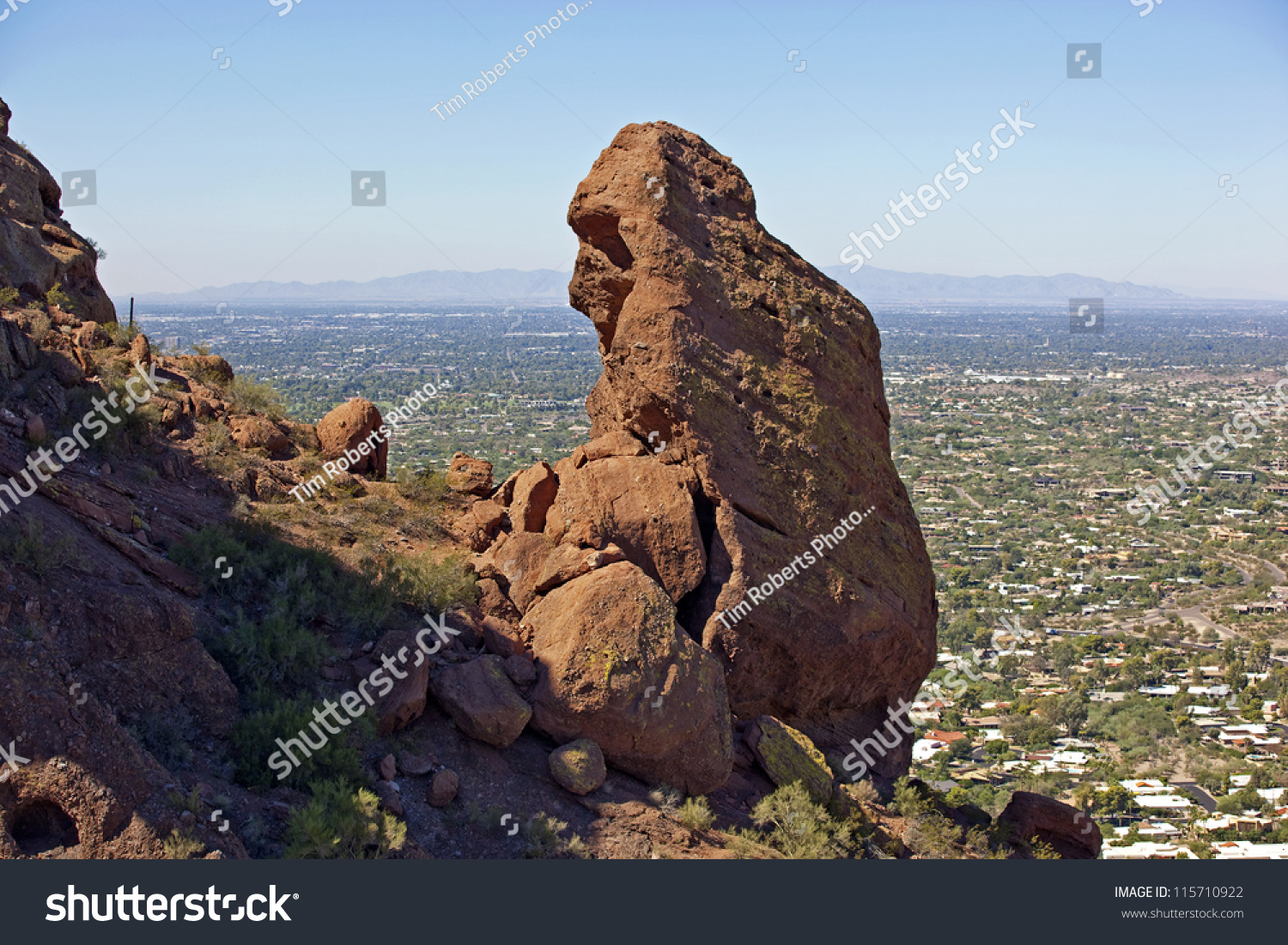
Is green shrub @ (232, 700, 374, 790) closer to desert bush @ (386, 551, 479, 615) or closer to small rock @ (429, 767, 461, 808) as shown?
small rock @ (429, 767, 461, 808)

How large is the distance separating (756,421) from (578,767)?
182 inches

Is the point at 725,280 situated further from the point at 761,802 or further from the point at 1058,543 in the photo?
the point at 1058,543

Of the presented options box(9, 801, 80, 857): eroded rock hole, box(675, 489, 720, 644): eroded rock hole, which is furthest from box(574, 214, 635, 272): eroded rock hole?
box(9, 801, 80, 857): eroded rock hole

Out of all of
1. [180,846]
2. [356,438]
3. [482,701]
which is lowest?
[180,846]

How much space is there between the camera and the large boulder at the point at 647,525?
1002 centimetres

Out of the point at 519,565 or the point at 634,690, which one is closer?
the point at 634,690

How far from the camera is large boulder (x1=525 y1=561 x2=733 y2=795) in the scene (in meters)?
8.55

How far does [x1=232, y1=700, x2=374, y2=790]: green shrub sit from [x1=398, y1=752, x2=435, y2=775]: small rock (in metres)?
0.35

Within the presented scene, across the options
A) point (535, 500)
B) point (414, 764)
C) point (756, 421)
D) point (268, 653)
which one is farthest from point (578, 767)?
point (756, 421)

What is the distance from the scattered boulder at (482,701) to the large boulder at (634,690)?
1.18 ft

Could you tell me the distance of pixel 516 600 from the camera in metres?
10.1

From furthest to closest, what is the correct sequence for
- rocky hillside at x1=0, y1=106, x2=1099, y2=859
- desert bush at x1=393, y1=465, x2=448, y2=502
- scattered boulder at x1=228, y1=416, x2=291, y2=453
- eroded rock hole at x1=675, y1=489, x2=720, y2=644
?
scattered boulder at x1=228, y1=416, x2=291, y2=453, desert bush at x1=393, y1=465, x2=448, y2=502, eroded rock hole at x1=675, y1=489, x2=720, y2=644, rocky hillside at x1=0, y1=106, x2=1099, y2=859

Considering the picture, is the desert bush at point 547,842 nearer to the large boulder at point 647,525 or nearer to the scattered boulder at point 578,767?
the scattered boulder at point 578,767

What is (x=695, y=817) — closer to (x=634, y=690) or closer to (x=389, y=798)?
(x=634, y=690)
